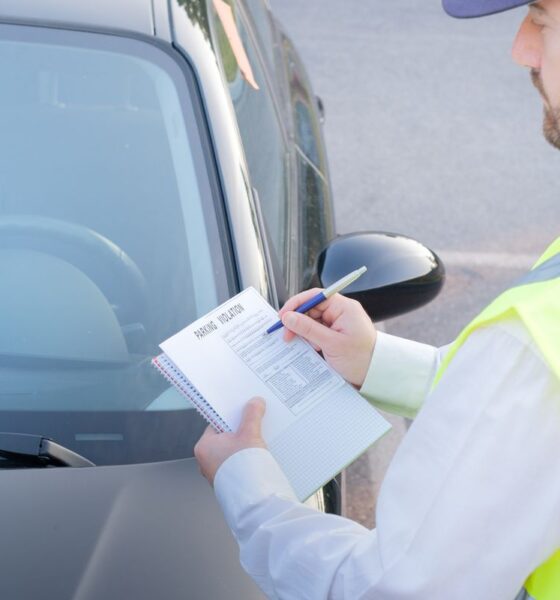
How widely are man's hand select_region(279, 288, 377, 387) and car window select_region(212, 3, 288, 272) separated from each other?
478 mm

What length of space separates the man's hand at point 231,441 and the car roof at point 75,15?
908mm

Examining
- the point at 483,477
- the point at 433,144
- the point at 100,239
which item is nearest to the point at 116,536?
the point at 100,239

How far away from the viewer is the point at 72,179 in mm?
1930

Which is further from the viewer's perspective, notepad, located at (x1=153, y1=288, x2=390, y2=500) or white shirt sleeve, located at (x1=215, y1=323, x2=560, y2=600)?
notepad, located at (x1=153, y1=288, x2=390, y2=500)

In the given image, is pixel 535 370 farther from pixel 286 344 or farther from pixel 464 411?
pixel 286 344

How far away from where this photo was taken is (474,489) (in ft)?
3.47

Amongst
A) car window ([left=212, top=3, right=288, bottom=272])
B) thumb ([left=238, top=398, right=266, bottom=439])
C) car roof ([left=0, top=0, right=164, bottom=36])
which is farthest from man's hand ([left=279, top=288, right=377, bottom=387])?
car roof ([left=0, top=0, right=164, bottom=36])

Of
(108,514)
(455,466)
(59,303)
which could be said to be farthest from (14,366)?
(455,466)

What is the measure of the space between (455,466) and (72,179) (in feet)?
3.62

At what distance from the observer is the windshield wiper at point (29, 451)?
162 cm

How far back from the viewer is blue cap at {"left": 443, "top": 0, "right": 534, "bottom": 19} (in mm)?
1117

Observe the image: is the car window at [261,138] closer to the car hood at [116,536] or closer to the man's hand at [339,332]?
the man's hand at [339,332]

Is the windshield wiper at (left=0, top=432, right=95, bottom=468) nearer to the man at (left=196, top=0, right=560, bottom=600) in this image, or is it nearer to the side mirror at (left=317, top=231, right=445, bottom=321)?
the man at (left=196, top=0, right=560, bottom=600)

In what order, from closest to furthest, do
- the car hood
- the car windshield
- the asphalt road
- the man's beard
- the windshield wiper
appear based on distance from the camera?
the man's beard → the car hood → the windshield wiper → the car windshield → the asphalt road
